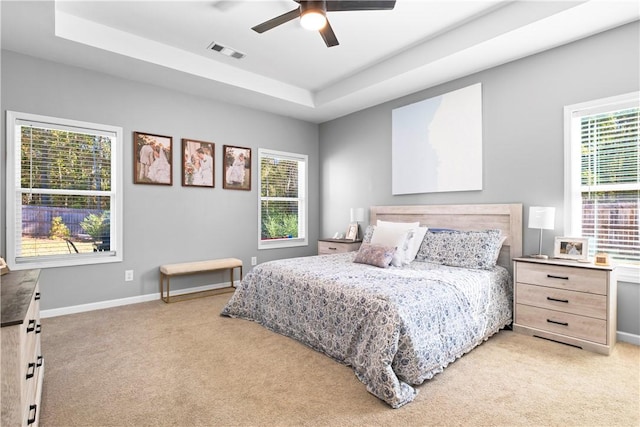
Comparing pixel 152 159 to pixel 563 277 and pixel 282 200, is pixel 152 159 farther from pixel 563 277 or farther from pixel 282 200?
pixel 563 277

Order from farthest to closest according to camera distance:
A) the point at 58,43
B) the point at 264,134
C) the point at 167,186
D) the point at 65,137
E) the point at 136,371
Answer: the point at 264,134
the point at 167,186
the point at 65,137
the point at 58,43
the point at 136,371

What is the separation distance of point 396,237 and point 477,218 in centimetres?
98

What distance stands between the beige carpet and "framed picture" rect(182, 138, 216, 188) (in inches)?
83.0

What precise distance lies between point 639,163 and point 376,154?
2.87 metres

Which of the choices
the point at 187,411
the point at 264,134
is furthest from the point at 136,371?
the point at 264,134

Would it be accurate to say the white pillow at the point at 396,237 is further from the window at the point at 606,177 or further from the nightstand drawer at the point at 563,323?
the window at the point at 606,177

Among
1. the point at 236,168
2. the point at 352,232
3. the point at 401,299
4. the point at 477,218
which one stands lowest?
the point at 401,299

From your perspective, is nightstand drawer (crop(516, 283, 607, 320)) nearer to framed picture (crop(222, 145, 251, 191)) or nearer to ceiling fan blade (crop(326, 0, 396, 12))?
ceiling fan blade (crop(326, 0, 396, 12))

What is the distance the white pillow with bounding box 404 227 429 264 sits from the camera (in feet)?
11.7

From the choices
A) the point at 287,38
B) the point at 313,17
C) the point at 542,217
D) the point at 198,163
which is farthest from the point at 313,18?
the point at 198,163

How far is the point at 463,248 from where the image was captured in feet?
10.9

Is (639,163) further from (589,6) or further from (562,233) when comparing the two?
(589,6)

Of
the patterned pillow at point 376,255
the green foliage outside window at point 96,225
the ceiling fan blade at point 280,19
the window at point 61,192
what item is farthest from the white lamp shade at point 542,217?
the green foliage outside window at point 96,225

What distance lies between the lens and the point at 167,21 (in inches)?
122
